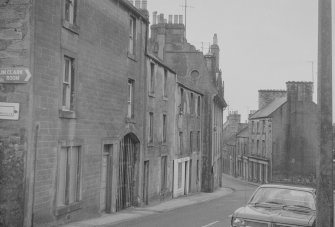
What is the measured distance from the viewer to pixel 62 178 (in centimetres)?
1457

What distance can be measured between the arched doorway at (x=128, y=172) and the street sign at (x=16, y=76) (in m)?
7.75

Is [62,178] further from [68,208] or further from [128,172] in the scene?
[128,172]

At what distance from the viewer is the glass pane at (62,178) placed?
14308mm

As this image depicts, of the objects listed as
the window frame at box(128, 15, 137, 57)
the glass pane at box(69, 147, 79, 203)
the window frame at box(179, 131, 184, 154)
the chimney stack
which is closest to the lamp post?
the glass pane at box(69, 147, 79, 203)

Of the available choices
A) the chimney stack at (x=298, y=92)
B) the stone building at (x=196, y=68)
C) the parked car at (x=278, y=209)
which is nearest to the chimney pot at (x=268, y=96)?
the chimney stack at (x=298, y=92)

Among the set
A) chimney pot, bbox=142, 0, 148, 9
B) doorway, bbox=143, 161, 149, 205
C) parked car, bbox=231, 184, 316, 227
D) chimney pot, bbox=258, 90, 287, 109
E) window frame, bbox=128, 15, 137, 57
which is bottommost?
doorway, bbox=143, 161, 149, 205

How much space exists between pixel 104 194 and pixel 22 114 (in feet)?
22.4

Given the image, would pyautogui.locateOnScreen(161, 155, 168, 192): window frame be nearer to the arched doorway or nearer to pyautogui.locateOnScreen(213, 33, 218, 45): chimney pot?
the arched doorway

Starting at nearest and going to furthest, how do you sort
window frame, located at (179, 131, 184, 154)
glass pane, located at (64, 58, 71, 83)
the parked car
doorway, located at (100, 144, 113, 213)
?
the parked car → glass pane, located at (64, 58, 71, 83) → doorway, located at (100, 144, 113, 213) → window frame, located at (179, 131, 184, 154)

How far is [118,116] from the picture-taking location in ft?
63.0

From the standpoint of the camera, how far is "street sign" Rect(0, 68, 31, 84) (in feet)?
41.2

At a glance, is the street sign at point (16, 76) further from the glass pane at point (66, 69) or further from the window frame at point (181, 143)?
the window frame at point (181, 143)

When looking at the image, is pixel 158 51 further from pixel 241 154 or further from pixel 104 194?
pixel 241 154

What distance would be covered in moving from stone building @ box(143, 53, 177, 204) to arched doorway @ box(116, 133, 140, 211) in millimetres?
1397
